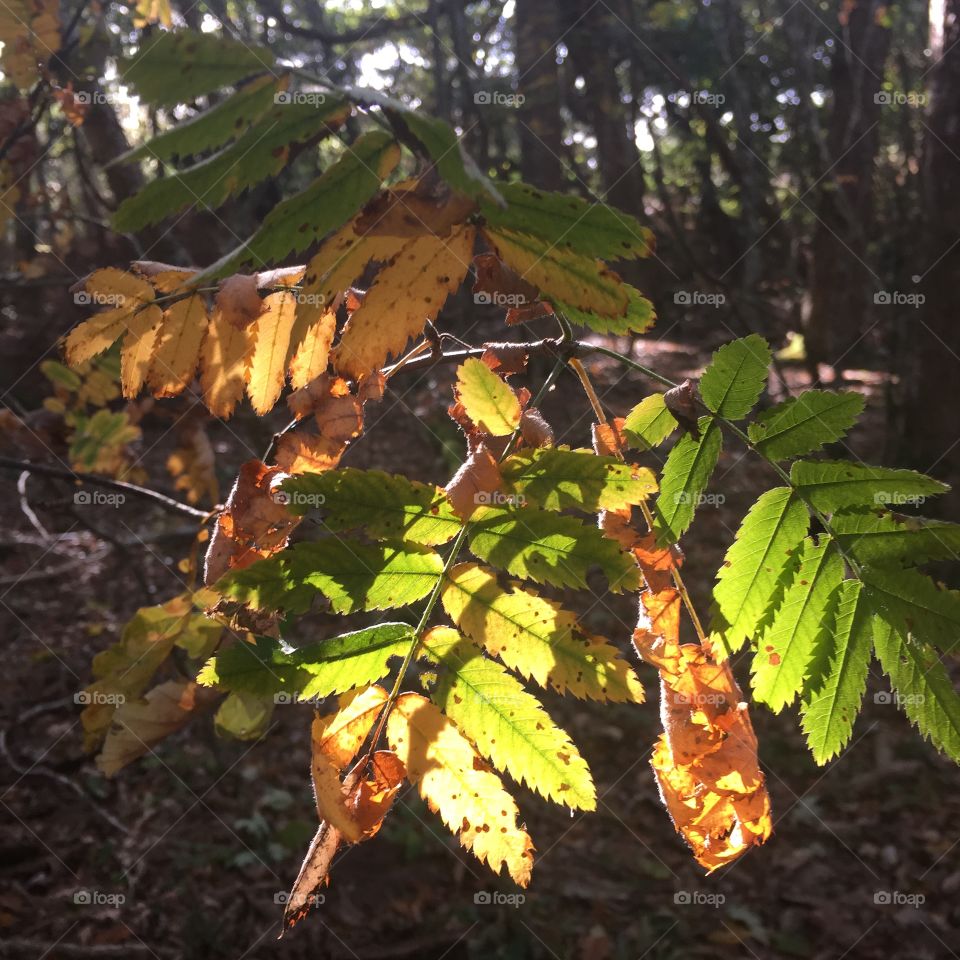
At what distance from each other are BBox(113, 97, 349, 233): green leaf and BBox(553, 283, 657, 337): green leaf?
31 centimetres

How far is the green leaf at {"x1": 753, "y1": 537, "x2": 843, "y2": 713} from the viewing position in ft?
3.11

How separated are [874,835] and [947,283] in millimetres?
3044

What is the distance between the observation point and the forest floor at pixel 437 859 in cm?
366

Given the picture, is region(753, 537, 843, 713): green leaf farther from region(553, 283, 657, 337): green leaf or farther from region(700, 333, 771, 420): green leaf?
region(553, 283, 657, 337): green leaf

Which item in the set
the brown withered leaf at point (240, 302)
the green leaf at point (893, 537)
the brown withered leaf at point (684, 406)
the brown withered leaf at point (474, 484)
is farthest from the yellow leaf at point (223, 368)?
the green leaf at point (893, 537)

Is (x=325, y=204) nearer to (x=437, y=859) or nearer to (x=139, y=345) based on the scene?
(x=139, y=345)

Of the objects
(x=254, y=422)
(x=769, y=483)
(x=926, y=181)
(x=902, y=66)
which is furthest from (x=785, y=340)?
(x=254, y=422)

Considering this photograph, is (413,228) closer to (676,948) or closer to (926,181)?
(676,948)

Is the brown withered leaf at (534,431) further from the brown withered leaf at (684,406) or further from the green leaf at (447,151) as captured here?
the green leaf at (447,151)

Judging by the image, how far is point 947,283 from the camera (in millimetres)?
4547

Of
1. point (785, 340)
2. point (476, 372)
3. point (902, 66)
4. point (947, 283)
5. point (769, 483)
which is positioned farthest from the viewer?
point (785, 340)

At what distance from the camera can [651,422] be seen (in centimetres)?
110

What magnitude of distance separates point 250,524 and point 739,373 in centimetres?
70

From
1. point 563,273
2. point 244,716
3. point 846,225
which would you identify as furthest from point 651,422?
point 846,225
